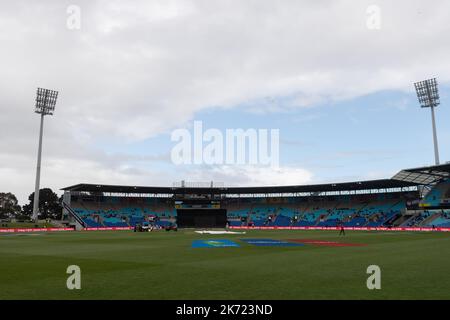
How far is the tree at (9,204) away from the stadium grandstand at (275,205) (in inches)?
3080

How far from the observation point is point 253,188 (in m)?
118

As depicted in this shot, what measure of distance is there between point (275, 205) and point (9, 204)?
12181 centimetres

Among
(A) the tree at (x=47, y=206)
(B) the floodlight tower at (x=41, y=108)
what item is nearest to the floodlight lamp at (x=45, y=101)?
(B) the floodlight tower at (x=41, y=108)

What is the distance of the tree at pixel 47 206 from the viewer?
161m

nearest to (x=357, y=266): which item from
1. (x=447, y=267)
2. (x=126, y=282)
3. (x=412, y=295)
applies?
(x=447, y=267)

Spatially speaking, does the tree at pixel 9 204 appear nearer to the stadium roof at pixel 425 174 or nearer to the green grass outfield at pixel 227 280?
the stadium roof at pixel 425 174

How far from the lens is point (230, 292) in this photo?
37.7 ft

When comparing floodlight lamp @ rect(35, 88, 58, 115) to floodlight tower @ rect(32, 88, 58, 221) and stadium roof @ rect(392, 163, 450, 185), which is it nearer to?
floodlight tower @ rect(32, 88, 58, 221)

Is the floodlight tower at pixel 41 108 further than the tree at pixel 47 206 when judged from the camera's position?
No

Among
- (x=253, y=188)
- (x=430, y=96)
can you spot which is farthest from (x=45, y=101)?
(x=430, y=96)

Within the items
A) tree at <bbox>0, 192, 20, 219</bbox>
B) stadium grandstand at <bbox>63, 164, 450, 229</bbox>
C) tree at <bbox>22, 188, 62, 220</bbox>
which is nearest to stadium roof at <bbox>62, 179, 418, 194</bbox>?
stadium grandstand at <bbox>63, 164, 450, 229</bbox>

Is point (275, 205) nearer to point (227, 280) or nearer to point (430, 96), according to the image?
point (430, 96)
